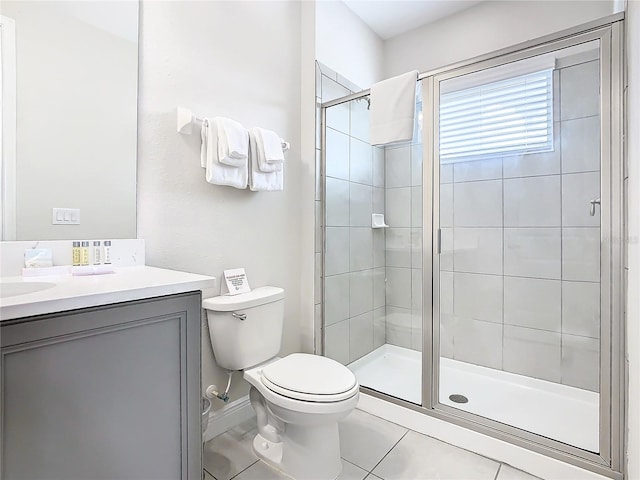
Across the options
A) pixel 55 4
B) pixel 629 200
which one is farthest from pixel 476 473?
pixel 55 4

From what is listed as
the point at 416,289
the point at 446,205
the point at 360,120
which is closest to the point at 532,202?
the point at 446,205

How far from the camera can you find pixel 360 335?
2363 mm

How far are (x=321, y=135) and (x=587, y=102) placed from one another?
1427 millimetres

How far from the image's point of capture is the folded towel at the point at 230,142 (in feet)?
4.98

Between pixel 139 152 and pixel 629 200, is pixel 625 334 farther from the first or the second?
pixel 139 152

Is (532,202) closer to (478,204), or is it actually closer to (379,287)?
(478,204)

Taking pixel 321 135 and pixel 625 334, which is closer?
pixel 625 334

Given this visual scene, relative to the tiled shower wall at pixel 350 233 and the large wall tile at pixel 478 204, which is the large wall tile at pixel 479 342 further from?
the large wall tile at pixel 478 204

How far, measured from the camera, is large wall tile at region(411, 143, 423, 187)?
1.88 m

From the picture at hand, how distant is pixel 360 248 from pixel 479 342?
3.41 ft

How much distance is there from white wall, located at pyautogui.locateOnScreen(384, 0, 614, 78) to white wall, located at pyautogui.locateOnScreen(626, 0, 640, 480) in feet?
3.18

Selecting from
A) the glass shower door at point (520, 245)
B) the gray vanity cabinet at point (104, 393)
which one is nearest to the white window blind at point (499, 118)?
the glass shower door at point (520, 245)

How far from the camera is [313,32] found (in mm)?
2080

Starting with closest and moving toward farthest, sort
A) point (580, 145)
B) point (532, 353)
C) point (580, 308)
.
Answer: point (580, 145) < point (580, 308) < point (532, 353)
